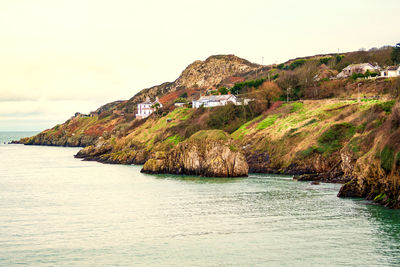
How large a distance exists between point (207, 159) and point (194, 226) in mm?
44359

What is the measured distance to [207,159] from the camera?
89875 mm

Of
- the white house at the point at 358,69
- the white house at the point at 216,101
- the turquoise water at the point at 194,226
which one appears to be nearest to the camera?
the turquoise water at the point at 194,226

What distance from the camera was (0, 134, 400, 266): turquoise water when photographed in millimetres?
35375

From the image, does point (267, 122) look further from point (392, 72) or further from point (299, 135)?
point (392, 72)

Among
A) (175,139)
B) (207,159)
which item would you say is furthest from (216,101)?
(207,159)

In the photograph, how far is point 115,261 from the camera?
34.6 m

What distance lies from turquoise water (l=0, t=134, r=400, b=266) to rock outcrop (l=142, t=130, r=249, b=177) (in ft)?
35.3

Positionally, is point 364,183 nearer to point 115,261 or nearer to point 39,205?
point 115,261

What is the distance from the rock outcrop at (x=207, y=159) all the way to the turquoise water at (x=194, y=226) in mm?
10774

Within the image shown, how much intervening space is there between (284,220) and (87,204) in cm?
2600

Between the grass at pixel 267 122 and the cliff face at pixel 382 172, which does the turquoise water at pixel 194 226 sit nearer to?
the cliff face at pixel 382 172

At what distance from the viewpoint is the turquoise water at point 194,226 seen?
3538 cm

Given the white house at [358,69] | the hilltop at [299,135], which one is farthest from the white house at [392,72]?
the white house at [358,69]

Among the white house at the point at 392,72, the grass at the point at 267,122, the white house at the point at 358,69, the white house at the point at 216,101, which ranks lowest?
the grass at the point at 267,122
